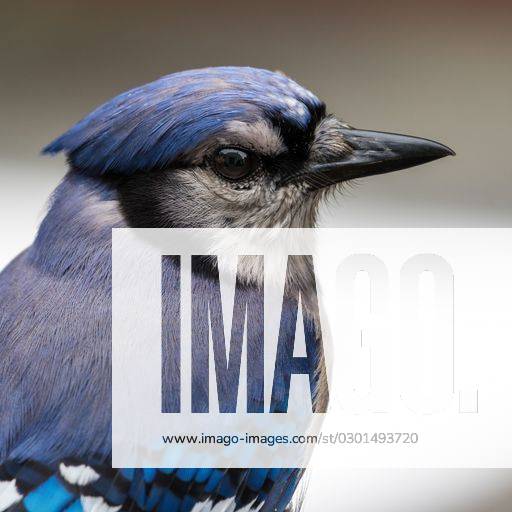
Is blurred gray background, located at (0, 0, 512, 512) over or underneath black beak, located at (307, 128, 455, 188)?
underneath

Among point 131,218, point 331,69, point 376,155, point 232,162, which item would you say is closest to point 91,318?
point 131,218

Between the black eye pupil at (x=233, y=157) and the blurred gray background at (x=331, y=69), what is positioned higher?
the black eye pupil at (x=233, y=157)

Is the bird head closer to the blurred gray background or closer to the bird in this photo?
the bird

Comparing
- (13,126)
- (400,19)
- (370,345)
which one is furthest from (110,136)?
(400,19)

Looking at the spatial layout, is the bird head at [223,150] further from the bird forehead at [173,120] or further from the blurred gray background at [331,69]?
the blurred gray background at [331,69]

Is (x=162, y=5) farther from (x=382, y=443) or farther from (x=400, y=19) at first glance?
(x=382, y=443)

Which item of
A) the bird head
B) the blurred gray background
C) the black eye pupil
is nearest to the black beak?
the bird head

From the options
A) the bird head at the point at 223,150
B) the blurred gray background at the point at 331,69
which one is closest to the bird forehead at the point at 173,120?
the bird head at the point at 223,150
